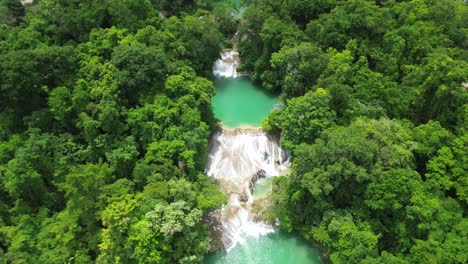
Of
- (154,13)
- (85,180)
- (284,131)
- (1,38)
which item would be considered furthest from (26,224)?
(154,13)

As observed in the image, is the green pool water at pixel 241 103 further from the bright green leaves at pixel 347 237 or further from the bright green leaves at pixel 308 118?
the bright green leaves at pixel 347 237

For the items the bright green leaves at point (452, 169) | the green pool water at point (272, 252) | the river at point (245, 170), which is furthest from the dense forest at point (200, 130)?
the river at point (245, 170)

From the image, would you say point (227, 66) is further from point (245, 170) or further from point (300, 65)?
point (245, 170)

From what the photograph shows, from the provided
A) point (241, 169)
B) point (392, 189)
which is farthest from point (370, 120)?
point (241, 169)

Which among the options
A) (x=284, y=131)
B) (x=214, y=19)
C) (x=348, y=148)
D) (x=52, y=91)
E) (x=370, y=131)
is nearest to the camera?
(x=348, y=148)

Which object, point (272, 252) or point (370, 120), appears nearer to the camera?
point (272, 252)

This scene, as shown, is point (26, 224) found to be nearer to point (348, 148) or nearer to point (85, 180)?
point (85, 180)
